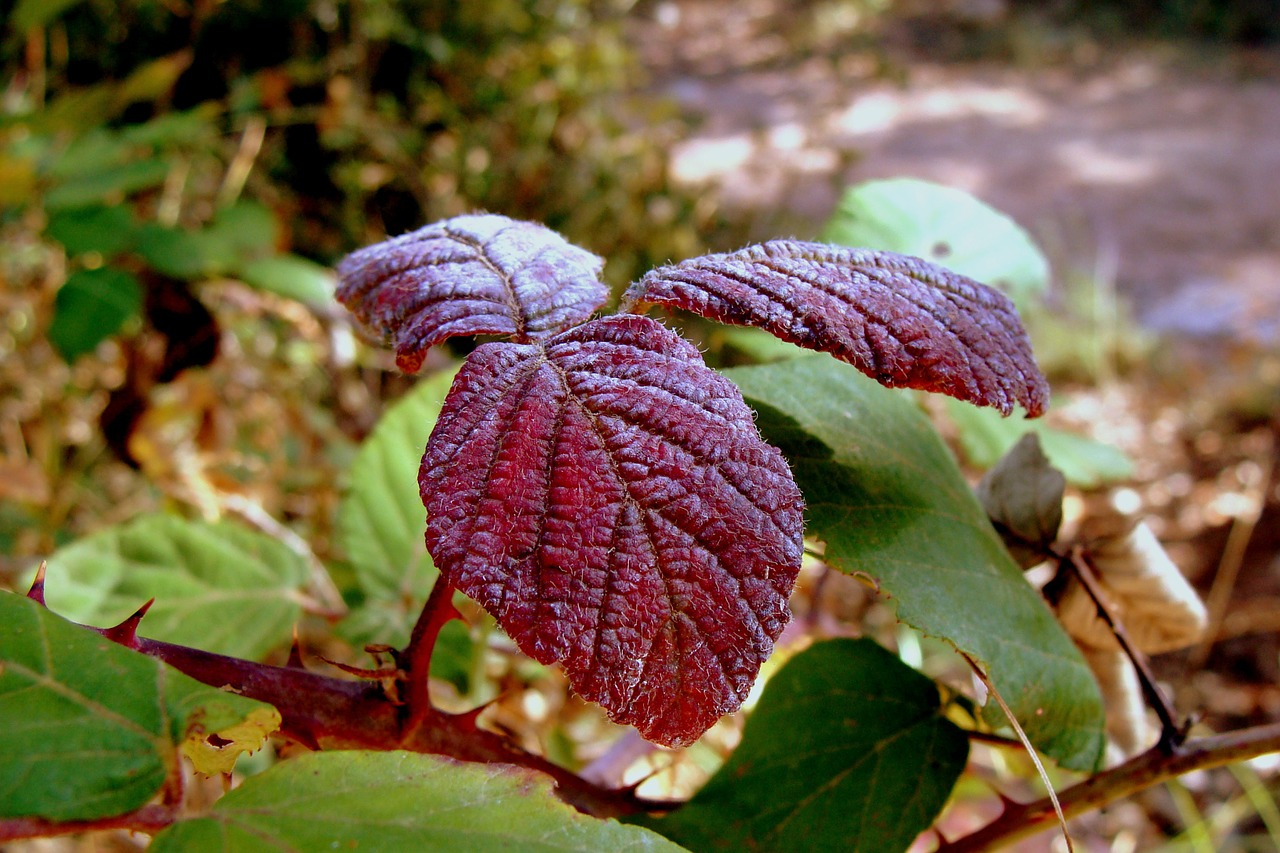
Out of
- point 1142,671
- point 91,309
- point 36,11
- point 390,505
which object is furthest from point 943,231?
point 36,11

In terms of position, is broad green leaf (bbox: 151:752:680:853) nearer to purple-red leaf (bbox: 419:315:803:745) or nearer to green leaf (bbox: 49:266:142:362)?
purple-red leaf (bbox: 419:315:803:745)

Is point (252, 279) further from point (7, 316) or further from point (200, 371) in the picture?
point (7, 316)

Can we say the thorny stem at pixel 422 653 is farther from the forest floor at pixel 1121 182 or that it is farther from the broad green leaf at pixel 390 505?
the forest floor at pixel 1121 182

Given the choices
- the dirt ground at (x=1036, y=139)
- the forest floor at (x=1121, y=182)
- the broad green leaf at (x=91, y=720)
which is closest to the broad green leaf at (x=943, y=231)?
the broad green leaf at (x=91, y=720)

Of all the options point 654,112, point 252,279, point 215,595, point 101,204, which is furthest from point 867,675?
point 654,112

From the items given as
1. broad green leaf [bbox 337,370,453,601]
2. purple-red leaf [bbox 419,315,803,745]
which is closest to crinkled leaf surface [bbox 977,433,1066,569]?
purple-red leaf [bbox 419,315,803,745]

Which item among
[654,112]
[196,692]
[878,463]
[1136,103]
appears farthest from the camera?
[1136,103]
